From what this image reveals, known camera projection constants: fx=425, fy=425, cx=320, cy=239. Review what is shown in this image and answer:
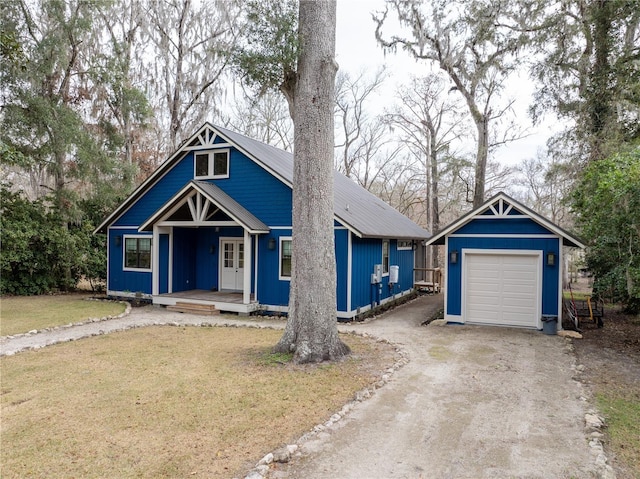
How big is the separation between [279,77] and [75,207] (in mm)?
12713

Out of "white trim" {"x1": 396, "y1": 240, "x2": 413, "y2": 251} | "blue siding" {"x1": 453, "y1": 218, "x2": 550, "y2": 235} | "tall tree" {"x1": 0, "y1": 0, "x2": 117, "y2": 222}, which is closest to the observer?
"blue siding" {"x1": 453, "y1": 218, "x2": 550, "y2": 235}

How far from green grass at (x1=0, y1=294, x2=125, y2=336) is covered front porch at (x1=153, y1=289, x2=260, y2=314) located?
131 centimetres

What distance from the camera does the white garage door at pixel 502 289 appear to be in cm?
1045

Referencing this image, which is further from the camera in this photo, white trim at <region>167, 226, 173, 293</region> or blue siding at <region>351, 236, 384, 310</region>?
white trim at <region>167, 226, 173, 293</region>

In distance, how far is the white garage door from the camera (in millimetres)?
10445

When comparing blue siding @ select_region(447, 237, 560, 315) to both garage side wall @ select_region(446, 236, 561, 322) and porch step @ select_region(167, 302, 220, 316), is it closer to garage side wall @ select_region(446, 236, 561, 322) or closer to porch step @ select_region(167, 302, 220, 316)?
garage side wall @ select_region(446, 236, 561, 322)

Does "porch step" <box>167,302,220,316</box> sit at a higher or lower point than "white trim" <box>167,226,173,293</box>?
lower

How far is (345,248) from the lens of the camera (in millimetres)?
11414

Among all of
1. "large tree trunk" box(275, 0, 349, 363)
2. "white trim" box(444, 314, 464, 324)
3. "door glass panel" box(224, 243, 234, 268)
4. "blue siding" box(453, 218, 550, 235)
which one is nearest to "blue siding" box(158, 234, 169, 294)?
"door glass panel" box(224, 243, 234, 268)

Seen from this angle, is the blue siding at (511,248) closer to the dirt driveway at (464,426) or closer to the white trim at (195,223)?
the dirt driveway at (464,426)

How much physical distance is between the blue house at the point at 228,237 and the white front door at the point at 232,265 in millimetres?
34

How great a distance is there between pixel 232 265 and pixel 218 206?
293 centimetres

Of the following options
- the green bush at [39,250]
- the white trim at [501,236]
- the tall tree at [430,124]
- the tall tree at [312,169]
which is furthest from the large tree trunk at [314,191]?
the tall tree at [430,124]

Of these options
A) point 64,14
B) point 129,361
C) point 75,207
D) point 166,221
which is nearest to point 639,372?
point 129,361
